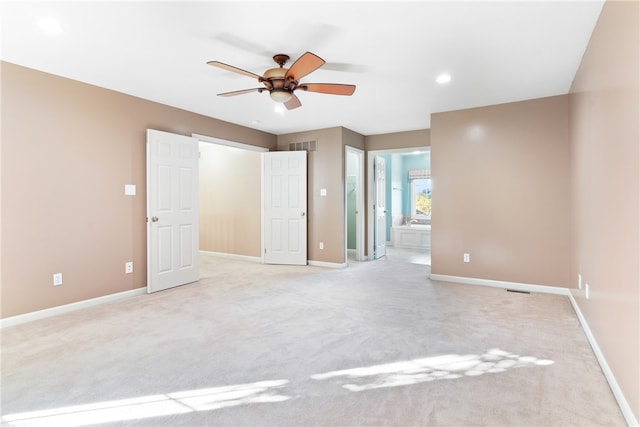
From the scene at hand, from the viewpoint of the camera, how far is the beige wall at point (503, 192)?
13.5 feet

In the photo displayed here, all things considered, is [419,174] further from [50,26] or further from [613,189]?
[50,26]

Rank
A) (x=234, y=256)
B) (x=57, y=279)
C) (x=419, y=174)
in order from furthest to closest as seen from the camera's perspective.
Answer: (x=419, y=174) < (x=234, y=256) < (x=57, y=279)

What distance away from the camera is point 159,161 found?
4297 millimetres

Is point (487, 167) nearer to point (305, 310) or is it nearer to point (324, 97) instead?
point (324, 97)

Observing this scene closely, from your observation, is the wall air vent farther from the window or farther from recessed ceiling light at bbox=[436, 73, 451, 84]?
the window

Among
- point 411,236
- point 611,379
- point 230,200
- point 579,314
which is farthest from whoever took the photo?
point 411,236

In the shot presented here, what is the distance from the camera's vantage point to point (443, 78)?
3496 mm

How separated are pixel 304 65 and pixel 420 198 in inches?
281

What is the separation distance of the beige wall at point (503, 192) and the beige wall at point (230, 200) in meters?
3.38

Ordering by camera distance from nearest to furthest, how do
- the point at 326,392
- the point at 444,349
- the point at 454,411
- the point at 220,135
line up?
the point at 454,411, the point at 326,392, the point at 444,349, the point at 220,135

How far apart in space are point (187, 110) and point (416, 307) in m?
4.00

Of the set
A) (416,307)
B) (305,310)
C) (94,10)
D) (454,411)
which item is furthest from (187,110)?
(454,411)

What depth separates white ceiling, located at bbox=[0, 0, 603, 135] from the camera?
7.50ft

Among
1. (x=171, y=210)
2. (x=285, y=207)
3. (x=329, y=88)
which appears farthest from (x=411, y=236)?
(x=329, y=88)
